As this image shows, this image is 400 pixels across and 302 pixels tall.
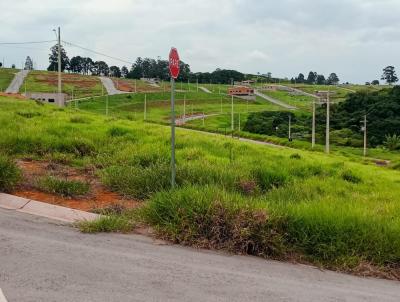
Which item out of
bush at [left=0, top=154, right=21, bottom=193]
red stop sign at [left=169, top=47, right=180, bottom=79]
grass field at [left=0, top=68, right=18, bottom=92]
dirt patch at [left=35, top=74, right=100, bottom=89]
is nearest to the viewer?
red stop sign at [left=169, top=47, right=180, bottom=79]

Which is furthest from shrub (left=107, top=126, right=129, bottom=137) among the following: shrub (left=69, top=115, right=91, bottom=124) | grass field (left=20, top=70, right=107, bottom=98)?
grass field (left=20, top=70, right=107, bottom=98)

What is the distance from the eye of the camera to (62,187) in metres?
7.25

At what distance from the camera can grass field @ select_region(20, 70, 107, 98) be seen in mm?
99800

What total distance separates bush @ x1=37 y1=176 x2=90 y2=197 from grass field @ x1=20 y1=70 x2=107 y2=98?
91768 millimetres

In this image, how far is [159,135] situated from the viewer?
43.2ft

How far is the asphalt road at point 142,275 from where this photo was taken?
4.05 meters

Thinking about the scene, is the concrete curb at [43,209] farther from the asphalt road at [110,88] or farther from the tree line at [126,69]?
the tree line at [126,69]

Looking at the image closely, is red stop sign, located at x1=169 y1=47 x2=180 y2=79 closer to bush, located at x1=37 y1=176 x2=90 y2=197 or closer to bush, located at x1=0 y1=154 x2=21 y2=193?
bush, located at x1=37 y1=176 x2=90 y2=197

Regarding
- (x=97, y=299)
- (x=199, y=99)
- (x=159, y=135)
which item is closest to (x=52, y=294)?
(x=97, y=299)

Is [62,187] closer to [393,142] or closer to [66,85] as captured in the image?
[393,142]

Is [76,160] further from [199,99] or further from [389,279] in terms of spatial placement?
[199,99]

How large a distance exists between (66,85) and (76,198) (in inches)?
4172

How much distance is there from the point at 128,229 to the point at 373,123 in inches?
3115

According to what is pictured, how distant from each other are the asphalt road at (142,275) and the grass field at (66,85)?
9418 cm
